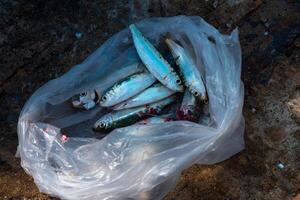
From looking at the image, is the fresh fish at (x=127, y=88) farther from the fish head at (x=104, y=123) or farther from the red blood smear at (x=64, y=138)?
the red blood smear at (x=64, y=138)

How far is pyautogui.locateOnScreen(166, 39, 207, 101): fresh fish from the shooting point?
106 inches

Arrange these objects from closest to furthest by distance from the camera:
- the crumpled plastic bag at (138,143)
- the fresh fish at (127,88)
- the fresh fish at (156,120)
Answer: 1. the crumpled plastic bag at (138,143)
2. the fresh fish at (156,120)
3. the fresh fish at (127,88)

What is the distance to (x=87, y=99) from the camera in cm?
284

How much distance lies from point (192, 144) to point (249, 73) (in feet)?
2.08

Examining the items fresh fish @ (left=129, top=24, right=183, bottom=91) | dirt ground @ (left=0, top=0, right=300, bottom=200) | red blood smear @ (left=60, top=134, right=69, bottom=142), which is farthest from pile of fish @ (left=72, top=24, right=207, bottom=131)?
dirt ground @ (left=0, top=0, right=300, bottom=200)

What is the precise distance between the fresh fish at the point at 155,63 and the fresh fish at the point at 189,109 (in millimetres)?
78

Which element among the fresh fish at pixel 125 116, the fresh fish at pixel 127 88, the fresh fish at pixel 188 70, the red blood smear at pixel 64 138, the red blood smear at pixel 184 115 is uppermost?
the fresh fish at pixel 188 70

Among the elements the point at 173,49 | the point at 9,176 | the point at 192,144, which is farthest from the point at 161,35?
the point at 9,176

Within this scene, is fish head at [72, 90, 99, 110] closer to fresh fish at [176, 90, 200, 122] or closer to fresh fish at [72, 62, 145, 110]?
fresh fish at [72, 62, 145, 110]

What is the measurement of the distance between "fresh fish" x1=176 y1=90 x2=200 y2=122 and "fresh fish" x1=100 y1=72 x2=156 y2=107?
215 millimetres

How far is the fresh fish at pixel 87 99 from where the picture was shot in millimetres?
2834

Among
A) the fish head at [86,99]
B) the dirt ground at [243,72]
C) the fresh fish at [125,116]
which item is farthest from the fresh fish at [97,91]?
the dirt ground at [243,72]

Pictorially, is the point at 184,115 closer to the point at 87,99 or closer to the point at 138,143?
the point at 138,143

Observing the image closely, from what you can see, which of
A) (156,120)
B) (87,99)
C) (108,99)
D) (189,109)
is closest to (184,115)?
(189,109)
